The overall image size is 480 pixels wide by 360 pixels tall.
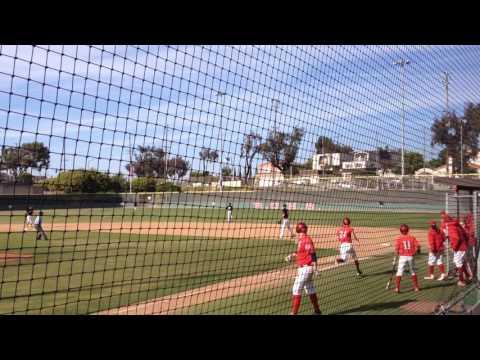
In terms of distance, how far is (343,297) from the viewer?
923cm

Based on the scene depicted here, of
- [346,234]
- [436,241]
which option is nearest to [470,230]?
[436,241]

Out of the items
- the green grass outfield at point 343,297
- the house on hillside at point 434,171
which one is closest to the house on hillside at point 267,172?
the green grass outfield at point 343,297

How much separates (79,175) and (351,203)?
5745mm

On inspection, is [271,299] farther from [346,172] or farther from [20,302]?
[20,302]

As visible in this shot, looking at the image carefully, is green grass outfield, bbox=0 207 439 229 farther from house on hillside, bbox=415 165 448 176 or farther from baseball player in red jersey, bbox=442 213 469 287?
baseball player in red jersey, bbox=442 213 469 287

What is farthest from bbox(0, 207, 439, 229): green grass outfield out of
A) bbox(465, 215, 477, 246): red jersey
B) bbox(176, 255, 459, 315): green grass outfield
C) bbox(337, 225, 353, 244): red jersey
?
bbox(465, 215, 477, 246): red jersey

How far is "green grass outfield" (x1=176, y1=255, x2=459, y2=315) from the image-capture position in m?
7.95

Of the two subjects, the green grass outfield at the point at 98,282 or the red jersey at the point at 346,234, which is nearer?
the green grass outfield at the point at 98,282

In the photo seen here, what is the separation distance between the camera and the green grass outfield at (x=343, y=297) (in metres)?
7.95

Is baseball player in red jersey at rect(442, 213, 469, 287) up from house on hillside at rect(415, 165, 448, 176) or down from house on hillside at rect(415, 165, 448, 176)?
Result: down

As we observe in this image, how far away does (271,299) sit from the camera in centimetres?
893

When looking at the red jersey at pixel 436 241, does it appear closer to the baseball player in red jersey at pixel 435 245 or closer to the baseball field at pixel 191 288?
the baseball player in red jersey at pixel 435 245

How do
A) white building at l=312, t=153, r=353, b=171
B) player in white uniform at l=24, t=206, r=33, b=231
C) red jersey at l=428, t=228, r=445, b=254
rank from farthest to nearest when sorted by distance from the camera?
1. player in white uniform at l=24, t=206, r=33, b=231
2. red jersey at l=428, t=228, r=445, b=254
3. white building at l=312, t=153, r=353, b=171
